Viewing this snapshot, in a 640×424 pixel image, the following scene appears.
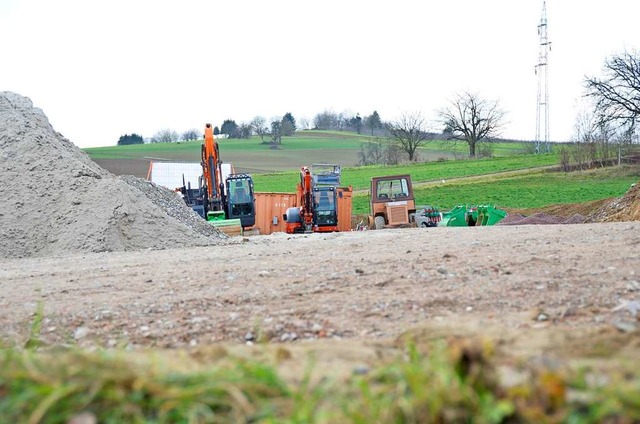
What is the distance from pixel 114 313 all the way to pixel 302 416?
414cm

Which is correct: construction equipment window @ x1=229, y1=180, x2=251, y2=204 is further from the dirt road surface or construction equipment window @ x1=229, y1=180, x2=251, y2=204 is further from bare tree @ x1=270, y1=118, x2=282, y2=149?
bare tree @ x1=270, y1=118, x2=282, y2=149

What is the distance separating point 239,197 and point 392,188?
605 cm

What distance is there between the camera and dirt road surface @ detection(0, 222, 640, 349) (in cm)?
492

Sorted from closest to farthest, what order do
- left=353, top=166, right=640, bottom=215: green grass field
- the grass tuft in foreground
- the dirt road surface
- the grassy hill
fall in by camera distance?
the grass tuft in foreground < the dirt road surface < left=353, top=166, right=640, bottom=215: green grass field < the grassy hill

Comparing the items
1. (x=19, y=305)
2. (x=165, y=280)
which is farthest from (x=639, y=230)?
(x=19, y=305)

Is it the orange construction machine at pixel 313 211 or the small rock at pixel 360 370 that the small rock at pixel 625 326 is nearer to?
the small rock at pixel 360 370

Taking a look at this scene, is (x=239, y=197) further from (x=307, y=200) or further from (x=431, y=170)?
(x=431, y=170)

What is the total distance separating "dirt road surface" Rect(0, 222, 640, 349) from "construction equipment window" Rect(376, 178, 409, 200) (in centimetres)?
1823

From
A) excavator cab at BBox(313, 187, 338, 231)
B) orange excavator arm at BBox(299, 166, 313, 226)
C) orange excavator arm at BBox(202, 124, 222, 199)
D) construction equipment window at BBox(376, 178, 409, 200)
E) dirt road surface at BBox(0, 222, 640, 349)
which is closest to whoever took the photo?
dirt road surface at BBox(0, 222, 640, 349)

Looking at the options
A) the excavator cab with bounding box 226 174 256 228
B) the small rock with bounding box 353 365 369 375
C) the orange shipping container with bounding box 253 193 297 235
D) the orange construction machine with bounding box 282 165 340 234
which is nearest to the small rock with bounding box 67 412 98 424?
the small rock with bounding box 353 365 369 375

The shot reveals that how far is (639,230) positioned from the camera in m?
9.60

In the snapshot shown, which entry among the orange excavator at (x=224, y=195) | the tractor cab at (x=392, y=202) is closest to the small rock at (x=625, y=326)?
the orange excavator at (x=224, y=195)

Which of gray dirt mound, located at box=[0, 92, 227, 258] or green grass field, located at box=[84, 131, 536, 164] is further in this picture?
green grass field, located at box=[84, 131, 536, 164]

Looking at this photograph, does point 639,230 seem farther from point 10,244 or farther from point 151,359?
point 10,244
